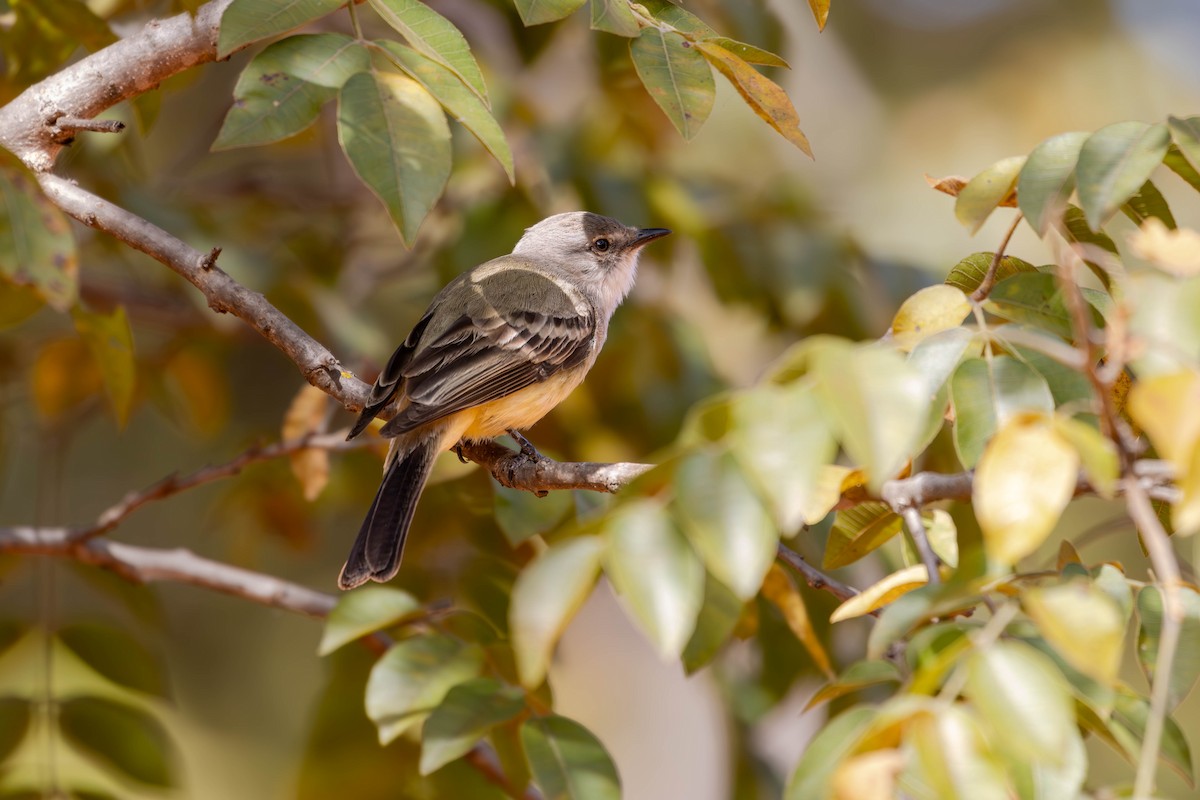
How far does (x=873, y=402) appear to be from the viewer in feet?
4.32

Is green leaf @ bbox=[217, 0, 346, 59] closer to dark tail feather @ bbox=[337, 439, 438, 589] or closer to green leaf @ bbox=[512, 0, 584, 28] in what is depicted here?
green leaf @ bbox=[512, 0, 584, 28]

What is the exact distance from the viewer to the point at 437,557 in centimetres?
381

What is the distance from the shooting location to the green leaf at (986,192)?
217 centimetres

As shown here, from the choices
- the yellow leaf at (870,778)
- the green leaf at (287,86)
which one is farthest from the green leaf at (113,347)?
the yellow leaf at (870,778)

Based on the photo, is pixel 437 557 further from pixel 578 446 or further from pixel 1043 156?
pixel 1043 156

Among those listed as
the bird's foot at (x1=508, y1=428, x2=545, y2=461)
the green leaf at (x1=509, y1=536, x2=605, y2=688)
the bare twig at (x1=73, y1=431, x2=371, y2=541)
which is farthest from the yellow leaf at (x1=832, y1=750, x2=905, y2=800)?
the bare twig at (x1=73, y1=431, x2=371, y2=541)

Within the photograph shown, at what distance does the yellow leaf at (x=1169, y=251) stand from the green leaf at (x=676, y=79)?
1.00 m

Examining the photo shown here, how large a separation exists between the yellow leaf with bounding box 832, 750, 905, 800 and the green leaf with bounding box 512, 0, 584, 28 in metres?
1.39

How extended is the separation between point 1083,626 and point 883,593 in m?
0.78

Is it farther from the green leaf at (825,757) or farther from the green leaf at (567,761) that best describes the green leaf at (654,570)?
the green leaf at (567,761)

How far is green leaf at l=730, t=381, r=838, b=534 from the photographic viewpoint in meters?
1.28

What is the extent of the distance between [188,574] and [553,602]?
7.49 ft

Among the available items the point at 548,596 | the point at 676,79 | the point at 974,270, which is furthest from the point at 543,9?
the point at 548,596

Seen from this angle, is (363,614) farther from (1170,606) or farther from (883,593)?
(1170,606)
